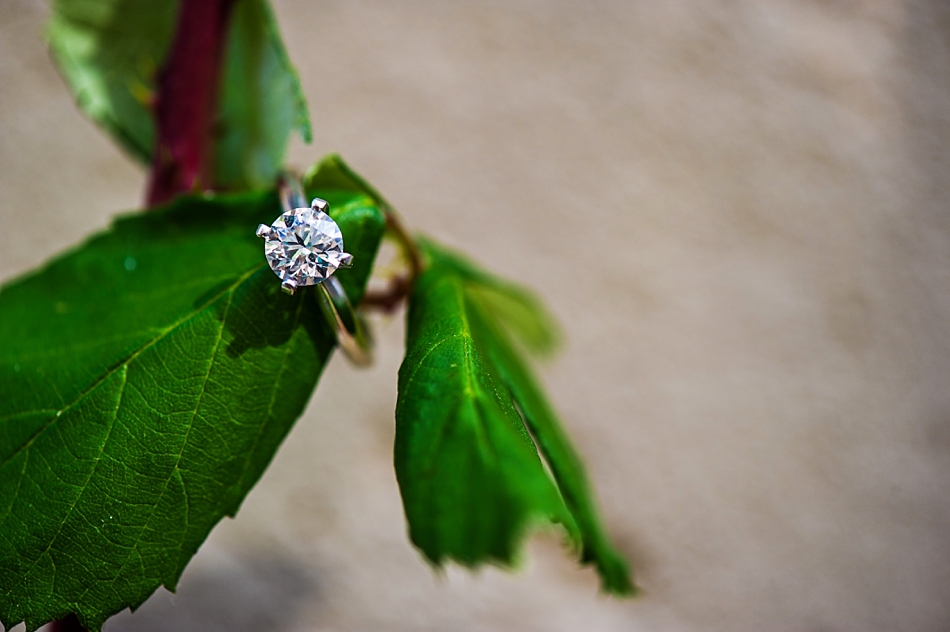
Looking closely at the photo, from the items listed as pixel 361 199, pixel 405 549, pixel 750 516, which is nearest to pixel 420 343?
pixel 361 199

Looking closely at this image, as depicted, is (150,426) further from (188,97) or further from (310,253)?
(188,97)

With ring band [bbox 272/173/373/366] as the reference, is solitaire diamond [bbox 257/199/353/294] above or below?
above

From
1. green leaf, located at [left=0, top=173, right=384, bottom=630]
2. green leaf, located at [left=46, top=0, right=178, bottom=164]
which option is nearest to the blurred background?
green leaf, located at [left=46, top=0, right=178, bottom=164]

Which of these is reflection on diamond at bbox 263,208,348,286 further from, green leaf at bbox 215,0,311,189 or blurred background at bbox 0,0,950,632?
blurred background at bbox 0,0,950,632

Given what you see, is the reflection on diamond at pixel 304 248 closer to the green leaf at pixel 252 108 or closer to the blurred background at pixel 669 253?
the green leaf at pixel 252 108

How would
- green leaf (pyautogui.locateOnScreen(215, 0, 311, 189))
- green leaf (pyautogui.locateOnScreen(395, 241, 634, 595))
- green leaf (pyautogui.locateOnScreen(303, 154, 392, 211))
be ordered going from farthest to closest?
green leaf (pyautogui.locateOnScreen(215, 0, 311, 189)) < green leaf (pyautogui.locateOnScreen(303, 154, 392, 211)) < green leaf (pyautogui.locateOnScreen(395, 241, 634, 595))

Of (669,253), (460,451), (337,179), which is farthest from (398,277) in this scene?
(669,253)

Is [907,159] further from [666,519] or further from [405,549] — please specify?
[405,549]
